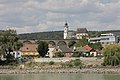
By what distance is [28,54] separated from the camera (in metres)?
106

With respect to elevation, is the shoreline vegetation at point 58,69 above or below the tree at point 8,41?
below

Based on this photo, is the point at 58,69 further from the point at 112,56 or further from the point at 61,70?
the point at 112,56

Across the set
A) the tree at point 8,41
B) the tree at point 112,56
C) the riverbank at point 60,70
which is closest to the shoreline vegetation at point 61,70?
the riverbank at point 60,70

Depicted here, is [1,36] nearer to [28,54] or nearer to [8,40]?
[8,40]

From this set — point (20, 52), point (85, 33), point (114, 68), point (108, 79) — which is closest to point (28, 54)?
point (20, 52)

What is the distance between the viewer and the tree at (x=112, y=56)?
70.9 m

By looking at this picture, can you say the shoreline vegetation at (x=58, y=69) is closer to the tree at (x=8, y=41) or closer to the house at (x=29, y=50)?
the tree at (x=8, y=41)

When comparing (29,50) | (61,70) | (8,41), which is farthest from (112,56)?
(29,50)

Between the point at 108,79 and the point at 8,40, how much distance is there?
30040 millimetres

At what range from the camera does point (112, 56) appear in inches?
2820

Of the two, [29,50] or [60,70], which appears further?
[29,50]

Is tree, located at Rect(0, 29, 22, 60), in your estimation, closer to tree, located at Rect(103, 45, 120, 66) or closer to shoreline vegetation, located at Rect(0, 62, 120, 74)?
shoreline vegetation, located at Rect(0, 62, 120, 74)

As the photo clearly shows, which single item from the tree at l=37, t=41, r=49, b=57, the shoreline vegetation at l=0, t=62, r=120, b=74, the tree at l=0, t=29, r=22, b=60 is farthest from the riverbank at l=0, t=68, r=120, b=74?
the tree at l=37, t=41, r=49, b=57

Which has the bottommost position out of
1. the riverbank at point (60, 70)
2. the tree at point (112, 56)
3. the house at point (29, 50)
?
the riverbank at point (60, 70)
